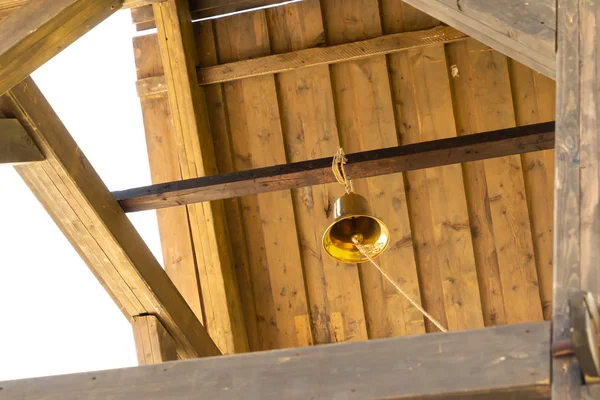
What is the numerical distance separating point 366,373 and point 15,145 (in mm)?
1737

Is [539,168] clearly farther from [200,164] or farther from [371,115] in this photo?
[200,164]

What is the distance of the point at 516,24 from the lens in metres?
1.71

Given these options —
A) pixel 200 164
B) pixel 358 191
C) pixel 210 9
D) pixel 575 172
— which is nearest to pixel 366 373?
pixel 575 172

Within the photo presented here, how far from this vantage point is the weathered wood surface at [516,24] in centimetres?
167

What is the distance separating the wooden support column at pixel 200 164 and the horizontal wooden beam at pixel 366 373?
7.90 ft

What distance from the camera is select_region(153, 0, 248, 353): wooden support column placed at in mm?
3840

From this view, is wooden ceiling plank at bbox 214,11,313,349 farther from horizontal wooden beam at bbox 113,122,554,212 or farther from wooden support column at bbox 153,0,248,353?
horizontal wooden beam at bbox 113,122,554,212

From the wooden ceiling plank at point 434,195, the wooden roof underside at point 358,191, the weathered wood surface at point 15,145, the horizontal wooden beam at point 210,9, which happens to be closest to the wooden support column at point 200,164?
the wooden roof underside at point 358,191

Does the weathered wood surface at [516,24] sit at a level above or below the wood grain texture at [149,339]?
above

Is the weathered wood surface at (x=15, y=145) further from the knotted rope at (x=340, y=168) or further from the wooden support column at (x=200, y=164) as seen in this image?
the wooden support column at (x=200, y=164)

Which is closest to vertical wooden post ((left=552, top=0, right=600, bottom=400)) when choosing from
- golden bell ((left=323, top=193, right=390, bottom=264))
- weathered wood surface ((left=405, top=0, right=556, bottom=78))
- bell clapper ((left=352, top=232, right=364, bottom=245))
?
weathered wood surface ((left=405, top=0, right=556, bottom=78))

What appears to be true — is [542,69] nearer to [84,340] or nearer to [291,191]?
[291,191]

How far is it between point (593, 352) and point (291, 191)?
2975 millimetres

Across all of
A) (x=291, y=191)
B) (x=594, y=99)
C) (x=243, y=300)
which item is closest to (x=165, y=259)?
(x=243, y=300)
